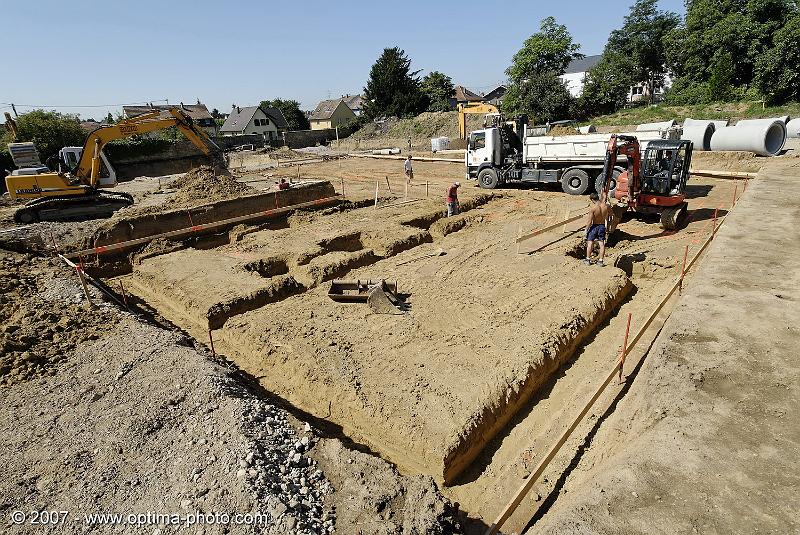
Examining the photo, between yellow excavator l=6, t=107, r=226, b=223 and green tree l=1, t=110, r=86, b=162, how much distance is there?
16152 millimetres

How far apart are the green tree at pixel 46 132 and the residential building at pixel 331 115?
34387 millimetres

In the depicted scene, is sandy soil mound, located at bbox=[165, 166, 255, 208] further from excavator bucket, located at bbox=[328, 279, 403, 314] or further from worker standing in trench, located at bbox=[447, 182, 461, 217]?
excavator bucket, located at bbox=[328, 279, 403, 314]

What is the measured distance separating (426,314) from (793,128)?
26787 millimetres

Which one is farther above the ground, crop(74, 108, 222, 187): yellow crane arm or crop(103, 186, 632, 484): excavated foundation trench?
crop(74, 108, 222, 187): yellow crane arm

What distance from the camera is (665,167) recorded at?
40.6ft

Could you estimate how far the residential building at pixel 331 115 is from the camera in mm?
60062

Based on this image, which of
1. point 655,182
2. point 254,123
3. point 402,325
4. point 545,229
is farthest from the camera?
point 254,123

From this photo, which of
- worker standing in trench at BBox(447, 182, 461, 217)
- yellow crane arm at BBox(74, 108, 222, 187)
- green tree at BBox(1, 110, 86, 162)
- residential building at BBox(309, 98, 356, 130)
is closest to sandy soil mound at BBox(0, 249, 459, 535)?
worker standing in trench at BBox(447, 182, 461, 217)

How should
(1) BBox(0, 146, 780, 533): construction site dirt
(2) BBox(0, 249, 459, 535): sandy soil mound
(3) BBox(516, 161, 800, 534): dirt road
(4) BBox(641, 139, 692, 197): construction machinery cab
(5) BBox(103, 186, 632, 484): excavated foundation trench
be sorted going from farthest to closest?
(4) BBox(641, 139, 692, 197): construction machinery cab < (5) BBox(103, 186, 632, 484): excavated foundation trench < (1) BBox(0, 146, 780, 533): construction site dirt < (2) BBox(0, 249, 459, 535): sandy soil mound < (3) BBox(516, 161, 800, 534): dirt road

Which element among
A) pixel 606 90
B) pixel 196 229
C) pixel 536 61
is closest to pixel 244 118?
pixel 536 61

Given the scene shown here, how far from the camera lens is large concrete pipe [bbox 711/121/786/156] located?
20109 millimetres

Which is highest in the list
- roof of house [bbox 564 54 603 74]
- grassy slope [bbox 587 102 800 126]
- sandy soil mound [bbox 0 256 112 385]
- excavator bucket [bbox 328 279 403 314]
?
roof of house [bbox 564 54 603 74]

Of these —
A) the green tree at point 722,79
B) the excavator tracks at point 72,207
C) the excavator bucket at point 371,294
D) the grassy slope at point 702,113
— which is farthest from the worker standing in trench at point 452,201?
the green tree at point 722,79

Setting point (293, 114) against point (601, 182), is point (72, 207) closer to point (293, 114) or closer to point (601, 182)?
point (601, 182)
